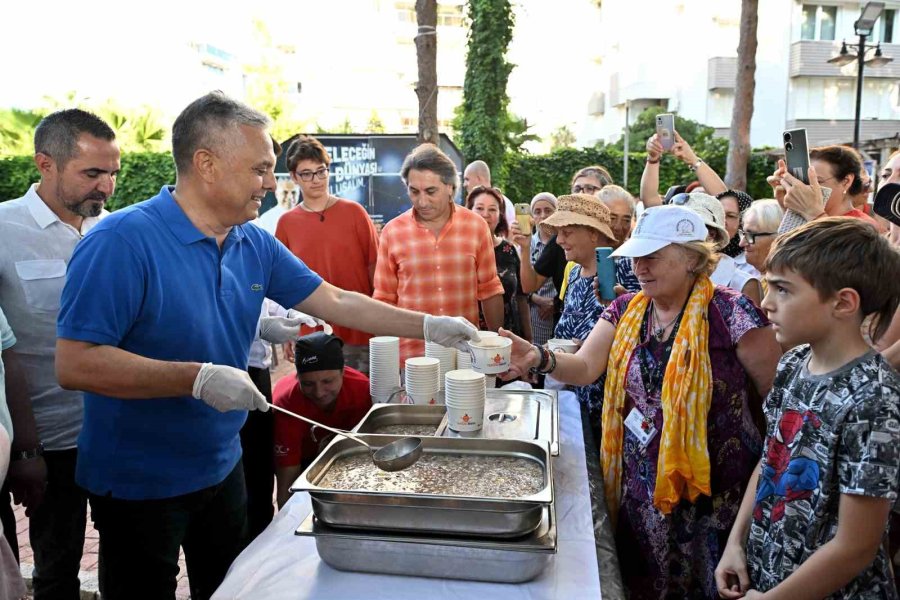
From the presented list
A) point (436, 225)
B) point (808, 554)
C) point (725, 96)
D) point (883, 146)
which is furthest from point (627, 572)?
point (725, 96)

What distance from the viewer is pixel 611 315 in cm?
241

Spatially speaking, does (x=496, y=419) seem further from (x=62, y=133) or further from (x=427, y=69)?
(x=427, y=69)

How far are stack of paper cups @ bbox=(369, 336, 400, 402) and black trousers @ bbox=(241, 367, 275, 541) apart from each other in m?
0.71

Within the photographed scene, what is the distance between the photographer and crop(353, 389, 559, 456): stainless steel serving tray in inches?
80.6

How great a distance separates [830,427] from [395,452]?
110 cm

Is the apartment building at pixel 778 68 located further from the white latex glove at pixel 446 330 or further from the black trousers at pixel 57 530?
the black trousers at pixel 57 530

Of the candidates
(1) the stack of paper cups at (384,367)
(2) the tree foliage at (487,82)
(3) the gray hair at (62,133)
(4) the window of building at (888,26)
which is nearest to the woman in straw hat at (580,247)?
(1) the stack of paper cups at (384,367)

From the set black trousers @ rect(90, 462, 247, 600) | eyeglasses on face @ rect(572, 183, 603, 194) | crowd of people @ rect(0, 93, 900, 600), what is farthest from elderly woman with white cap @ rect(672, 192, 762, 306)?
black trousers @ rect(90, 462, 247, 600)

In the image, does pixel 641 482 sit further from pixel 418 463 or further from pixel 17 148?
pixel 17 148

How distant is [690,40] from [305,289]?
29.4m

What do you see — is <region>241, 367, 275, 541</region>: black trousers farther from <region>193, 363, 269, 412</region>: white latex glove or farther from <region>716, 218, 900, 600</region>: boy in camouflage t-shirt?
<region>716, 218, 900, 600</region>: boy in camouflage t-shirt

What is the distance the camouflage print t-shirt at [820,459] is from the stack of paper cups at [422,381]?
1.17 m

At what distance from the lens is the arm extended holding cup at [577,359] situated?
2.34 m

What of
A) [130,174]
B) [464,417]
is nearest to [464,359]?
[464,417]
